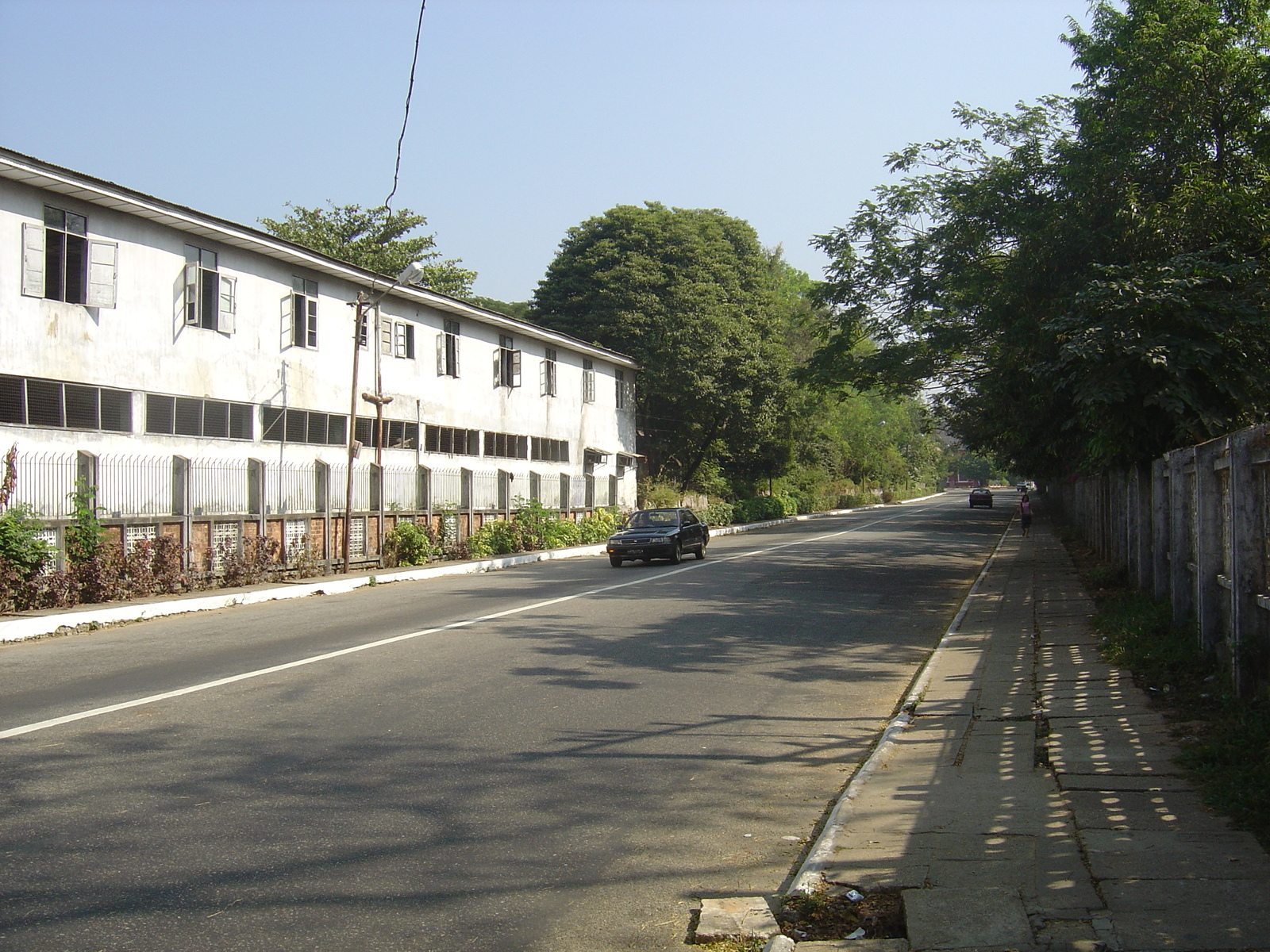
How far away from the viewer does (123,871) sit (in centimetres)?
481

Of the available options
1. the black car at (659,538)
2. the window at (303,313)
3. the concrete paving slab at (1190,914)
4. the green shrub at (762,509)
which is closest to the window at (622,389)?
the green shrub at (762,509)

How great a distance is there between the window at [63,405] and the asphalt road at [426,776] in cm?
592

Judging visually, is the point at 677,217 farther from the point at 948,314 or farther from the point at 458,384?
the point at 948,314

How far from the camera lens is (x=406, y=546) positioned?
85.5 ft

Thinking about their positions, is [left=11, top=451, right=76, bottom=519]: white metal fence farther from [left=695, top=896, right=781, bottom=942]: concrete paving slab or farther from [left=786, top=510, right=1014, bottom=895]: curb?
[left=695, top=896, right=781, bottom=942]: concrete paving slab

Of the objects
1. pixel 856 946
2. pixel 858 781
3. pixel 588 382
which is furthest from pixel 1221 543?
pixel 588 382

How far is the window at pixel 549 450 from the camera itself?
37.1 meters

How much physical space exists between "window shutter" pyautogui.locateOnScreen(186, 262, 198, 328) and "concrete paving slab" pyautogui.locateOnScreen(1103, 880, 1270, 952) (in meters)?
21.3

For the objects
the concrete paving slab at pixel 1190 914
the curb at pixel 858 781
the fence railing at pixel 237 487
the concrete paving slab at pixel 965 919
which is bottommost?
the curb at pixel 858 781

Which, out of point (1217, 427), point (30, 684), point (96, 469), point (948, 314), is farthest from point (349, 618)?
point (948, 314)

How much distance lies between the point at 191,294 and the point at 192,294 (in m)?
0.02

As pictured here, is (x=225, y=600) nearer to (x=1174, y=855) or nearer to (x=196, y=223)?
(x=196, y=223)

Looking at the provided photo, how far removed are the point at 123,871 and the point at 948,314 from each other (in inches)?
871

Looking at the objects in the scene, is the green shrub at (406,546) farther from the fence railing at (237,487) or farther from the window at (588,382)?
the window at (588,382)
